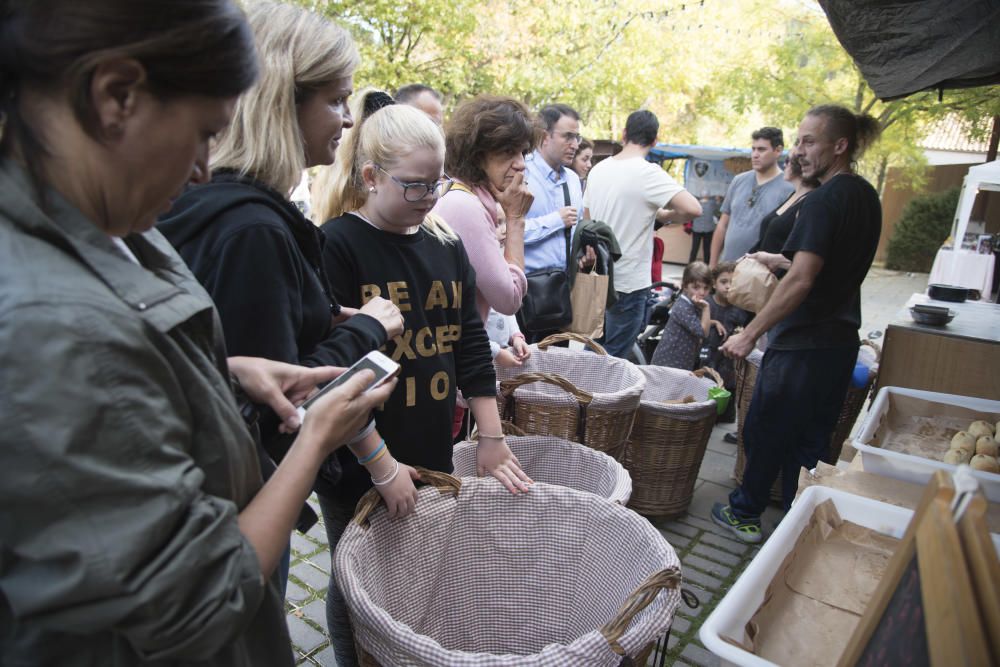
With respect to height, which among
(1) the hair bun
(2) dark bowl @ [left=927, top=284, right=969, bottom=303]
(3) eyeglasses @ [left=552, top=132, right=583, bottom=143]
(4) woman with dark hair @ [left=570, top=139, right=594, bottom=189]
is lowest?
(2) dark bowl @ [left=927, top=284, right=969, bottom=303]

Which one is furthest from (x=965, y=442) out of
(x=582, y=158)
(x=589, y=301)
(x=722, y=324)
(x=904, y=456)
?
(x=582, y=158)

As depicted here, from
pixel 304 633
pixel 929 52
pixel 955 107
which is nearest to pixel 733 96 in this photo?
pixel 955 107

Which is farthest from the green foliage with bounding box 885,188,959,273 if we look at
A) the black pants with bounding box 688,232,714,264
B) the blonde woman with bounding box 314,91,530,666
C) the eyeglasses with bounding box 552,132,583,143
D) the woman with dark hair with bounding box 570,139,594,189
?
the blonde woman with bounding box 314,91,530,666

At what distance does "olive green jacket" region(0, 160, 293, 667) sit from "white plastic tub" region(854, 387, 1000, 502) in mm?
1546

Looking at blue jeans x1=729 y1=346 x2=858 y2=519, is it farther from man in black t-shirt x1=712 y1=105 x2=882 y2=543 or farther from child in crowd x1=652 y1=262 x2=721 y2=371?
child in crowd x1=652 y1=262 x2=721 y2=371

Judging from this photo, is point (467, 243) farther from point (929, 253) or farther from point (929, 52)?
point (929, 253)

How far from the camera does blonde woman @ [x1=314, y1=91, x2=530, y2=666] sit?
1.74 meters

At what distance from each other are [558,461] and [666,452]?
872 mm

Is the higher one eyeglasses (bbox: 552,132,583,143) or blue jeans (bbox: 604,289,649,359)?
eyeglasses (bbox: 552,132,583,143)

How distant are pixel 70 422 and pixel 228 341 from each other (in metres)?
0.59

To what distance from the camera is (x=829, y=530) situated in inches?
55.6

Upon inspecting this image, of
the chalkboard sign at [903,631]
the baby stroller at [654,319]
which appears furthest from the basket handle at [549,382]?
the baby stroller at [654,319]

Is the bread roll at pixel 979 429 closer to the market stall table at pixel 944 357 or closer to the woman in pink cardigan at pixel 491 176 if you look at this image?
the market stall table at pixel 944 357

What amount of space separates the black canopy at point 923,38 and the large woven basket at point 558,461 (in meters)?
2.09
